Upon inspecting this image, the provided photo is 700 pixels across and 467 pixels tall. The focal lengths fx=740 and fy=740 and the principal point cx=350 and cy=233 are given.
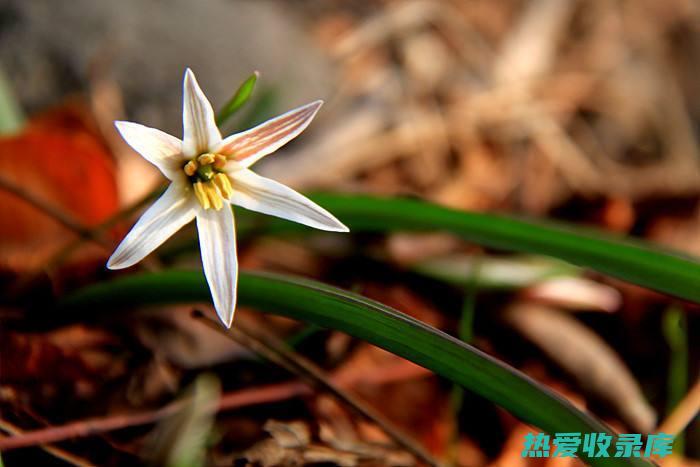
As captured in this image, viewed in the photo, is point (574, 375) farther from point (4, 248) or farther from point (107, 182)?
point (4, 248)

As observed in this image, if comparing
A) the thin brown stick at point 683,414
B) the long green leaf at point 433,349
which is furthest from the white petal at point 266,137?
the thin brown stick at point 683,414

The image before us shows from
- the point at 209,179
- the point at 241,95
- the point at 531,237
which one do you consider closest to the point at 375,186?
the point at 531,237

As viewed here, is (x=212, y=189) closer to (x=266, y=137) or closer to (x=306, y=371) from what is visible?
(x=266, y=137)

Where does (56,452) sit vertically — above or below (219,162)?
below

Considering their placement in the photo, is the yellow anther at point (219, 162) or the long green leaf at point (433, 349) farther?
the yellow anther at point (219, 162)

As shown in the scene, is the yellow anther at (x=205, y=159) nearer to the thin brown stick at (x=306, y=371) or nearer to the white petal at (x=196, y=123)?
the white petal at (x=196, y=123)

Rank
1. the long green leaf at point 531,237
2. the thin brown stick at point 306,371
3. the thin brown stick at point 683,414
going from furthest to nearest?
the thin brown stick at point 683,414 → the thin brown stick at point 306,371 → the long green leaf at point 531,237
